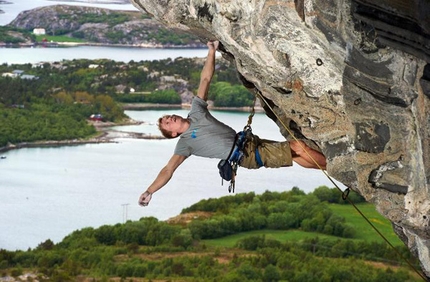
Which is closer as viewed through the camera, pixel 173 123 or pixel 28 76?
pixel 173 123

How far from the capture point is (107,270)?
31.8 metres

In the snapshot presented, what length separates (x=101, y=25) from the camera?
89.4 m

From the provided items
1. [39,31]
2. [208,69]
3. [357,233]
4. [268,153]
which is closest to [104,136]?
[357,233]

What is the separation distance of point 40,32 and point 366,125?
83.3 meters

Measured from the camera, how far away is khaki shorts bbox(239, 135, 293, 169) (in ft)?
26.0

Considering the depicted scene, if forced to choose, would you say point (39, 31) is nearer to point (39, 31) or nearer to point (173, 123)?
point (39, 31)

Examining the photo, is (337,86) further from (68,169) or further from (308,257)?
(68,169)

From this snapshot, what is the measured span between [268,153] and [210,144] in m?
0.41

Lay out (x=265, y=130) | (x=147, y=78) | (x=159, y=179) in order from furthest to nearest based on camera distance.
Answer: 1. (x=147, y=78)
2. (x=265, y=130)
3. (x=159, y=179)

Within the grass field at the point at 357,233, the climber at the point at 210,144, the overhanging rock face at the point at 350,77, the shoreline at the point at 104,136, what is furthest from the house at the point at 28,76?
the overhanging rock face at the point at 350,77

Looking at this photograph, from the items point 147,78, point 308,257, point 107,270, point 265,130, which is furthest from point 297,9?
point 147,78

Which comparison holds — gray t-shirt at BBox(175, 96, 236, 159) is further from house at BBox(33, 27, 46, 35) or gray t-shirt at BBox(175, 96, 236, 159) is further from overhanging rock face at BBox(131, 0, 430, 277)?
house at BBox(33, 27, 46, 35)

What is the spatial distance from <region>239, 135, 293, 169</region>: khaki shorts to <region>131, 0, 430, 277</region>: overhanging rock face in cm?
27

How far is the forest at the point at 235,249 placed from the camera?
3191cm
